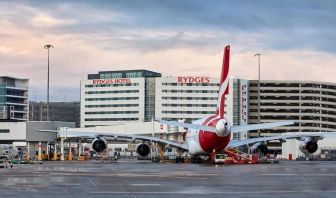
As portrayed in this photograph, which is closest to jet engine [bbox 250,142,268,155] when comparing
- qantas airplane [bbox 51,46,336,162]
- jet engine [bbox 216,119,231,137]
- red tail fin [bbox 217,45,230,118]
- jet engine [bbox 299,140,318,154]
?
qantas airplane [bbox 51,46,336,162]

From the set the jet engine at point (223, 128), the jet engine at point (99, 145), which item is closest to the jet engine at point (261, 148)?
the jet engine at point (99, 145)

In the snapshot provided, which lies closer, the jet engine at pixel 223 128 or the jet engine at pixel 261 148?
the jet engine at pixel 223 128

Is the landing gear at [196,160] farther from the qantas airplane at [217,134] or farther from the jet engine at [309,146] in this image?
the jet engine at [309,146]

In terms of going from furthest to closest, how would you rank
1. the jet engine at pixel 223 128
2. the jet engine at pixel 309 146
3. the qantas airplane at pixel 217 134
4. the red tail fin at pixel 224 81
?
the jet engine at pixel 309 146, the red tail fin at pixel 224 81, the qantas airplane at pixel 217 134, the jet engine at pixel 223 128

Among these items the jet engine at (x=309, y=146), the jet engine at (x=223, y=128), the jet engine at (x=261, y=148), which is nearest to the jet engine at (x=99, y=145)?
the jet engine at (x=223, y=128)

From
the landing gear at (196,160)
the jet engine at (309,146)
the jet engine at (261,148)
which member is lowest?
the landing gear at (196,160)

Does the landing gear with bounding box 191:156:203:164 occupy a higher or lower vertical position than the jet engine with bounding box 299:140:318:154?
lower

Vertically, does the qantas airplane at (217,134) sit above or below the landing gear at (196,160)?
above

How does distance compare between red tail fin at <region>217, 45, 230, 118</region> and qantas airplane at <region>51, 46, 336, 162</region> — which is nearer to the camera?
qantas airplane at <region>51, 46, 336, 162</region>

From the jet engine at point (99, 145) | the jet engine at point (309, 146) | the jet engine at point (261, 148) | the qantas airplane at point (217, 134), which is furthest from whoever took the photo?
the jet engine at point (261, 148)

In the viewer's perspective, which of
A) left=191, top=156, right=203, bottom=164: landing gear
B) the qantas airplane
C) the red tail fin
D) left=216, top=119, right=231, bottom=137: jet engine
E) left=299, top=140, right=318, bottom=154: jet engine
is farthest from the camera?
left=191, top=156, right=203, bottom=164: landing gear

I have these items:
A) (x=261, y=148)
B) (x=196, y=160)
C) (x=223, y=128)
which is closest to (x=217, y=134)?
(x=223, y=128)

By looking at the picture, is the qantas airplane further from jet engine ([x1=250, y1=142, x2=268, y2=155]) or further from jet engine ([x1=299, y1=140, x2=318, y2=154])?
jet engine ([x1=250, y1=142, x2=268, y2=155])

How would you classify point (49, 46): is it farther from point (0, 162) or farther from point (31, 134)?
point (0, 162)
